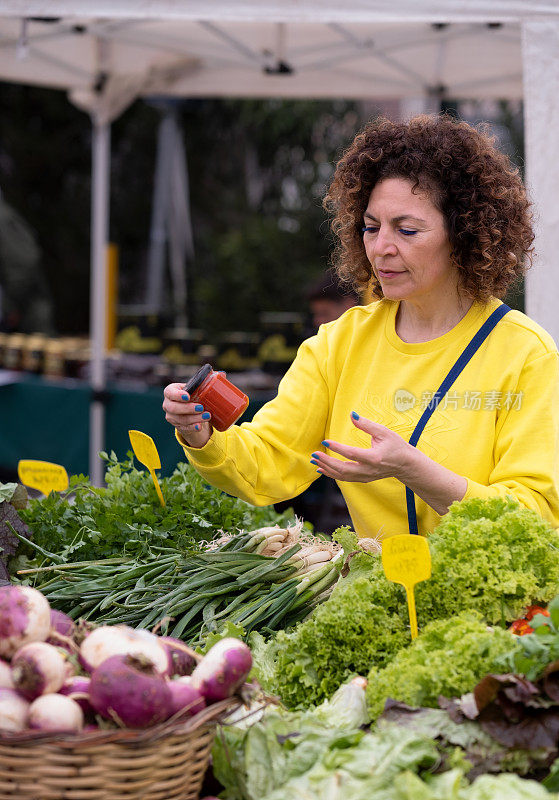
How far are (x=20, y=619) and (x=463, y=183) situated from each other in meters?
1.54

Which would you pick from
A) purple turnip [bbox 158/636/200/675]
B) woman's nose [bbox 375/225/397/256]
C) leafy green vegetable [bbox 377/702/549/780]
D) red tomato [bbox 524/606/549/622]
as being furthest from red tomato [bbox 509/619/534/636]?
woman's nose [bbox 375/225/397/256]

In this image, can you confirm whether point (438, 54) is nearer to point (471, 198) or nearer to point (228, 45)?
point (228, 45)

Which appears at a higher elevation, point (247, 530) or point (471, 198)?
point (471, 198)

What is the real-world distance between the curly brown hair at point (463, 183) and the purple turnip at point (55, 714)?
4.93 ft

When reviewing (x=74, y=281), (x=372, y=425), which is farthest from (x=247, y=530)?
(x=74, y=281)

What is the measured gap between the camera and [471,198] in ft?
7.77

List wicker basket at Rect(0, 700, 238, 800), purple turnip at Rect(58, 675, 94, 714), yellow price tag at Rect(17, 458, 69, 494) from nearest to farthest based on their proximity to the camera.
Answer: wicker basket at Rect(0, 700, 238, 800), purple turnip at Rect(58, 675, 94, 714), yellow price tag at Rect(17, 458, 69, 494)

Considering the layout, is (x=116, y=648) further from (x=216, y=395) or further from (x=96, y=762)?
(x=216, y=395)

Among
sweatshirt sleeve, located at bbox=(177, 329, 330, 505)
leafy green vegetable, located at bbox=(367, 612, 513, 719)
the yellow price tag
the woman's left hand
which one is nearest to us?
leafy green vegetable, located at bbox=(367, 612, 513, 719)

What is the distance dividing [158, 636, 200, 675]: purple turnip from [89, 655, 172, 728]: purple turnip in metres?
0.19

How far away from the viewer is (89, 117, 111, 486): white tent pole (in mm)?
5836

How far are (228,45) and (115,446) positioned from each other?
2.65m

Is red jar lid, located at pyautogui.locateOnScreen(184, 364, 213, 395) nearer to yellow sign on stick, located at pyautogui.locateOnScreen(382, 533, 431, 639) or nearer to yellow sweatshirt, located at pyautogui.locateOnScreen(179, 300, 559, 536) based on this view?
yellow sweatshirt, located at pyautogui.locateOnScreen(179, 300, 559, 536)

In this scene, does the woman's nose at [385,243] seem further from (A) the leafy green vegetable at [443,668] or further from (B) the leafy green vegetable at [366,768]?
(B) the leafy green vegetable at [366,768]
